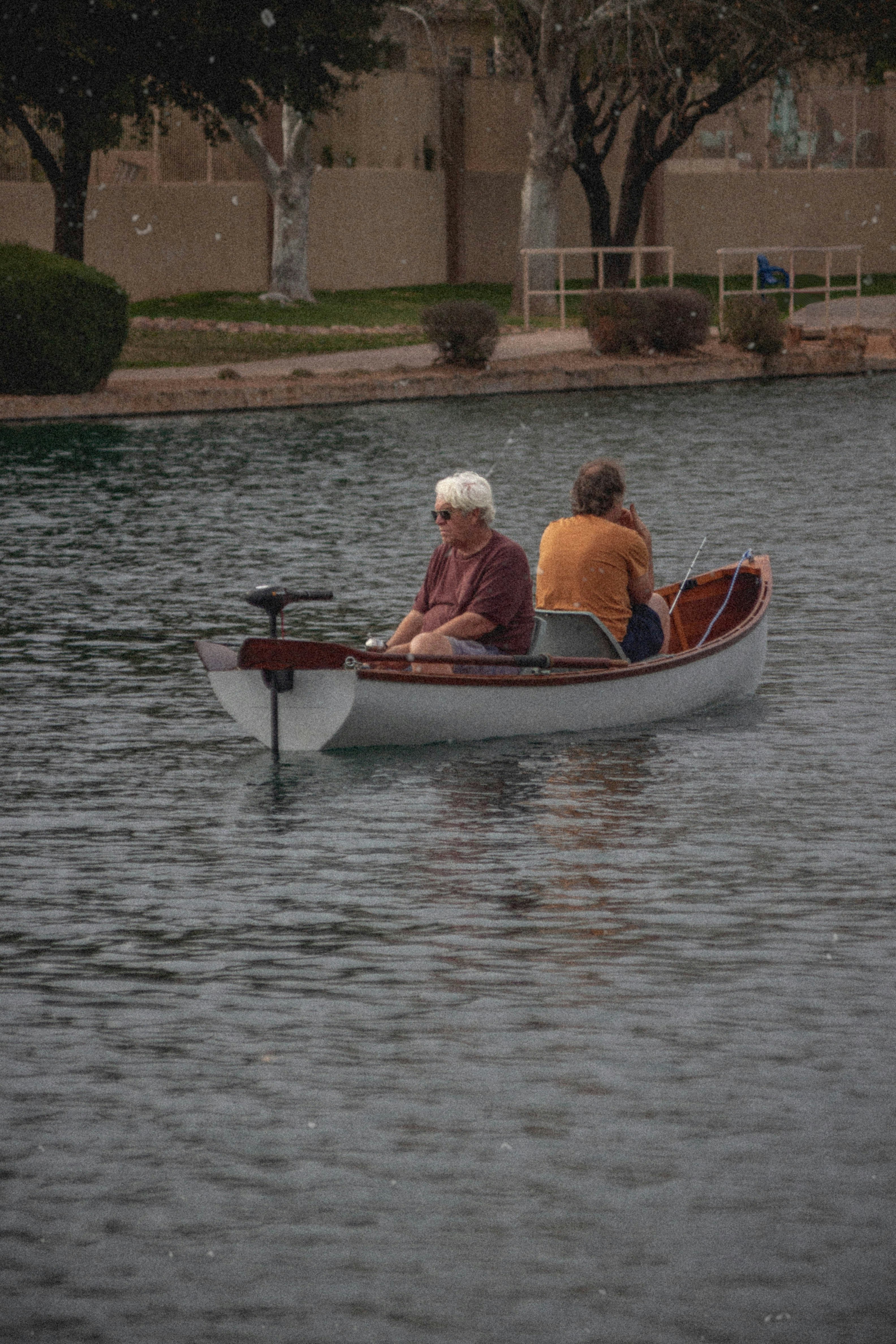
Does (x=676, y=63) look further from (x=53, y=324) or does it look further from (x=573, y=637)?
(x=573, y=637)

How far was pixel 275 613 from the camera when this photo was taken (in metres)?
11.7

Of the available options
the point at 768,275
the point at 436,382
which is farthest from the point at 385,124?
the point at 436,382

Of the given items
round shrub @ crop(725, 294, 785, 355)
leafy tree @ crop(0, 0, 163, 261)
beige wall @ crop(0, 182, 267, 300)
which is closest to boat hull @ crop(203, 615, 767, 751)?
leafy tree @ crop(0, 0, 163, 261)

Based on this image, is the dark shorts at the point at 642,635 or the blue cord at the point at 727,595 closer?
the dark shorts at the point at 642,635

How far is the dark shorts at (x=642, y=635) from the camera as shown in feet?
43.8

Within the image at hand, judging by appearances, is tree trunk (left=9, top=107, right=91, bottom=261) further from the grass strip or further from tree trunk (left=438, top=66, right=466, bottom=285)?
tree trunk (left=438, top=66, right=466, bottom=285)

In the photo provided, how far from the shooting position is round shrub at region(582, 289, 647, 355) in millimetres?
40406

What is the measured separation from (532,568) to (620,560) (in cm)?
699

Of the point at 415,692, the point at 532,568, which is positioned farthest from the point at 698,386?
the point at 415,692

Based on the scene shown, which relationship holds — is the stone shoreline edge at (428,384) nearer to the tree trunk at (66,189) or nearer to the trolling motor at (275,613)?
the tree trunk at (66,189)

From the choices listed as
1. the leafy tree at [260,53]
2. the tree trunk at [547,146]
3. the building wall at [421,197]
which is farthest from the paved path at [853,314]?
the leafy tree at [260,53]

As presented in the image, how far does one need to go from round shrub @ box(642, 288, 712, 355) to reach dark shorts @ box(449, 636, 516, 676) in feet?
95.0

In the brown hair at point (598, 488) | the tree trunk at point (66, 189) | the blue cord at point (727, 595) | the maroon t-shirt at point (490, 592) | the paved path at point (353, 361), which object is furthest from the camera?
the tree trunk at point (66, 189)

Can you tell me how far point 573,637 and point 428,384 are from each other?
24.0 meters
